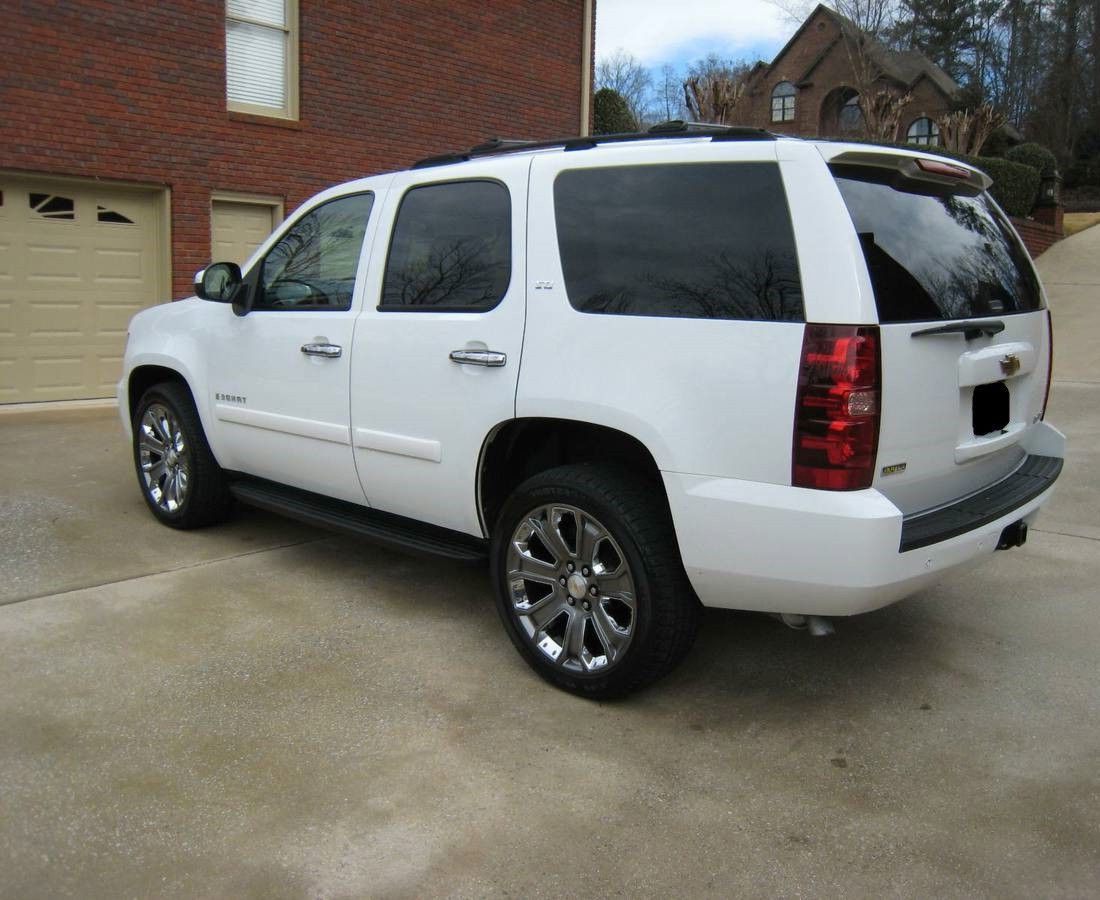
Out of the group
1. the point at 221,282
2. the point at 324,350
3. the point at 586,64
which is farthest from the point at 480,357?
the point at 586,64

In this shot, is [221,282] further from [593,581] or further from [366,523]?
[593,581]

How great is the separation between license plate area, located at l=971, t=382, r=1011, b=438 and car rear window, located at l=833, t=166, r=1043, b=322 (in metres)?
0.27

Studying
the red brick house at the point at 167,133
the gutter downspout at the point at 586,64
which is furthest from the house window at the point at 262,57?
the gutter downspout at the point at 586,64

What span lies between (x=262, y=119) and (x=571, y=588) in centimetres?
953

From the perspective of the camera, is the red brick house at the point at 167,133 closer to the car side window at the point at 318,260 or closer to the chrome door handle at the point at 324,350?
the car side window at the point at 318,260

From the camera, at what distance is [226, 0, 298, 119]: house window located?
37.1ft

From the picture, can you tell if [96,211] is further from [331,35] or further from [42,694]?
[42,694]

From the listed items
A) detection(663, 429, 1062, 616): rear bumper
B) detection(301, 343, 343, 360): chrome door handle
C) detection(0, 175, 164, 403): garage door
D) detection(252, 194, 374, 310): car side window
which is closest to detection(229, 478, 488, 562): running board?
detection(301, 343, 343, 360): chrome door handle

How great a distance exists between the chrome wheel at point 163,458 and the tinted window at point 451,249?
1901 millimetres

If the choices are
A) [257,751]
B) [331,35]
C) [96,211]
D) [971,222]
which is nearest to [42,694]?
[257,751]

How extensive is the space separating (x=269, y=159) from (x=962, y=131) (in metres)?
16.7

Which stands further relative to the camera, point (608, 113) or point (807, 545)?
point (608, 113)

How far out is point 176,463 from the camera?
5.64 metres

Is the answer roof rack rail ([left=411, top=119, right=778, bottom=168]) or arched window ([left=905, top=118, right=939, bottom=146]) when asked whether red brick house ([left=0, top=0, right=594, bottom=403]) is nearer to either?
roof rack rail ([left=411, top=119, right=778, bottom=168])
